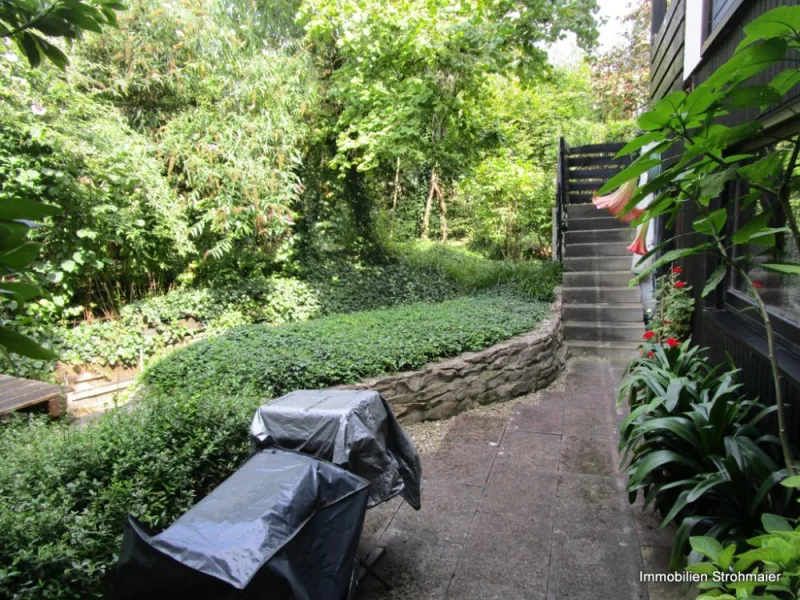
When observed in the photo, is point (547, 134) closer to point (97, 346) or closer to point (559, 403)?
point (559, 403)

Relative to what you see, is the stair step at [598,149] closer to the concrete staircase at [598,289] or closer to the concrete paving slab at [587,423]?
the concrete staircase at [598,289]

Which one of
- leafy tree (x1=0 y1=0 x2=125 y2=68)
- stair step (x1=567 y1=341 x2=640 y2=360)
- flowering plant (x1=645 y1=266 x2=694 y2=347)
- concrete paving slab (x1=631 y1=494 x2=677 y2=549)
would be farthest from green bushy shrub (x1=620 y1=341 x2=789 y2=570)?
stair step (x1=567 y1=341 x2=640 y2=360)

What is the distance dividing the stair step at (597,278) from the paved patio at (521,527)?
348 cm

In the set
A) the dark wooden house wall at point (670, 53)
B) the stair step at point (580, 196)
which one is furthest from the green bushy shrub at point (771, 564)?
the stair step at point (580, 196)

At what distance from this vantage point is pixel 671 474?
241 centimetres

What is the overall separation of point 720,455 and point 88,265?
586 cm

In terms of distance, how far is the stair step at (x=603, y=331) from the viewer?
6.37 meters

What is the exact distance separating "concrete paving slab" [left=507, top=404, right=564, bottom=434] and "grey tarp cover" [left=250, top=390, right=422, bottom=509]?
1.99 meters

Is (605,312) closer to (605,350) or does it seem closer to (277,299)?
(605,350)

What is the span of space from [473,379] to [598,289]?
3347 millimetres

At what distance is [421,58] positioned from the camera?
6.66 m

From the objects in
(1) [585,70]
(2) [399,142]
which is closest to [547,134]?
(1) [585,70]

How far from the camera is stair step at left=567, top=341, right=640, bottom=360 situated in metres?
6.14

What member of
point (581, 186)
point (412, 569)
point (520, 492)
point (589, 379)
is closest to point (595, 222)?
point (581, 186)
